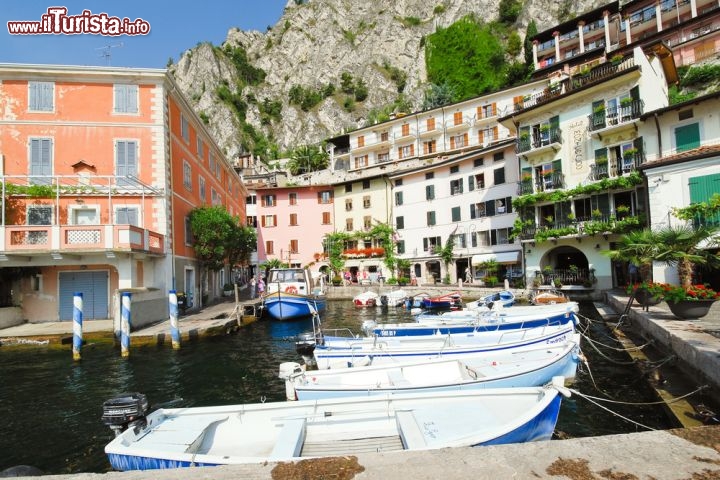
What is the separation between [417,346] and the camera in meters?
Result: 12.0

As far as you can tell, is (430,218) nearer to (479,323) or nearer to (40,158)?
(479,323)

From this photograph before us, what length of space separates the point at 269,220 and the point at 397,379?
153 ft

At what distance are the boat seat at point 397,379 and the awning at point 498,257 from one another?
29.6 meters

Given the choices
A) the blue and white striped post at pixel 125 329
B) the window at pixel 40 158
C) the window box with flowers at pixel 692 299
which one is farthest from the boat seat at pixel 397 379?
the window at pixel 40 158

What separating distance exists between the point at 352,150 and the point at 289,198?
1445cm

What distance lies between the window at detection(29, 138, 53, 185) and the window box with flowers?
29637 mm

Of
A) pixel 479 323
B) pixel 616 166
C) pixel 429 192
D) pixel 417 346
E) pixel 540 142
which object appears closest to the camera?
pixel 417 346

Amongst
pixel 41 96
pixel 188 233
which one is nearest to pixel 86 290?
pixel 188 233

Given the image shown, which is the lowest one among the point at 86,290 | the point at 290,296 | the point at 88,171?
the point at 290,296

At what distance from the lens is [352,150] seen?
61125 millimetres

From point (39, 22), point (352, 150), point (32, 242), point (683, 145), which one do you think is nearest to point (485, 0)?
point (352, 150)

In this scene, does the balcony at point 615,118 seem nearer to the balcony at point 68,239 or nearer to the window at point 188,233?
the window at point 188,233

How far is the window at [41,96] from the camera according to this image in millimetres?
22484

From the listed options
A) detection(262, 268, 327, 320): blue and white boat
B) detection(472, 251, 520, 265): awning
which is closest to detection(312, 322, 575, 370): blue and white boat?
detection(262, 268, 327, 320): blue and white boat
